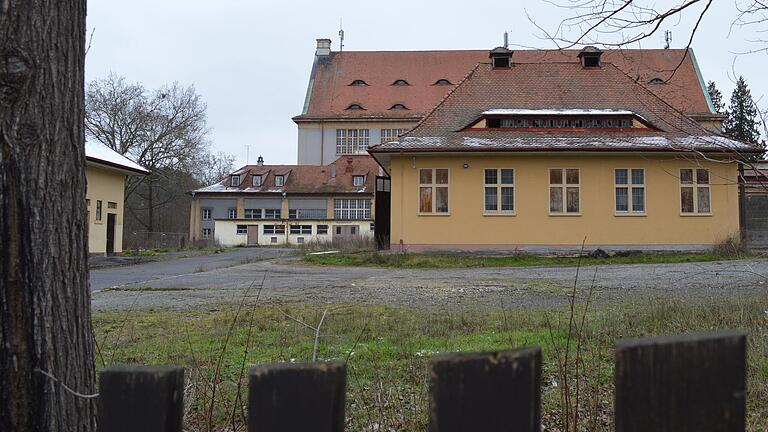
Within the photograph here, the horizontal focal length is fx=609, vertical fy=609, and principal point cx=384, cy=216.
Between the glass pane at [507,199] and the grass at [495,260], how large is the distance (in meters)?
2.27

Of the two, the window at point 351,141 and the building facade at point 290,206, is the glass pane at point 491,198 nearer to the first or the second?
the window at point 351,141

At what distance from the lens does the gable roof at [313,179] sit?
51.9m

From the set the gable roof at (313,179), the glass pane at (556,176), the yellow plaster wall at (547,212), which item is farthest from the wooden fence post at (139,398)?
the gable roof at (313,179)

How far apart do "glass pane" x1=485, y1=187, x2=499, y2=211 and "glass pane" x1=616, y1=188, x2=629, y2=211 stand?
452cm

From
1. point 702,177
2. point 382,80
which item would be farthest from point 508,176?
point 382,80

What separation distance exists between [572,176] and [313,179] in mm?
32878

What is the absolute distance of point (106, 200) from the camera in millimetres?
28594

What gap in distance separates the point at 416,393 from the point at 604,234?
20.9 m

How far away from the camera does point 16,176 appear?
4.93ft

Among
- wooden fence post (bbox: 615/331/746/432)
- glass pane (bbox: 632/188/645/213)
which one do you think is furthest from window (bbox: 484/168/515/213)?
wooden fence post (bbox: 615/331/746/432)

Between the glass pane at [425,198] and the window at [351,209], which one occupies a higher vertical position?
the window at [351,209]

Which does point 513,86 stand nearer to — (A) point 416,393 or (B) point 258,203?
(A) point 416,393

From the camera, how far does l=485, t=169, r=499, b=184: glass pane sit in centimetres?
2328

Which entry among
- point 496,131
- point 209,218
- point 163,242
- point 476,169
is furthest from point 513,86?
point 209,218
